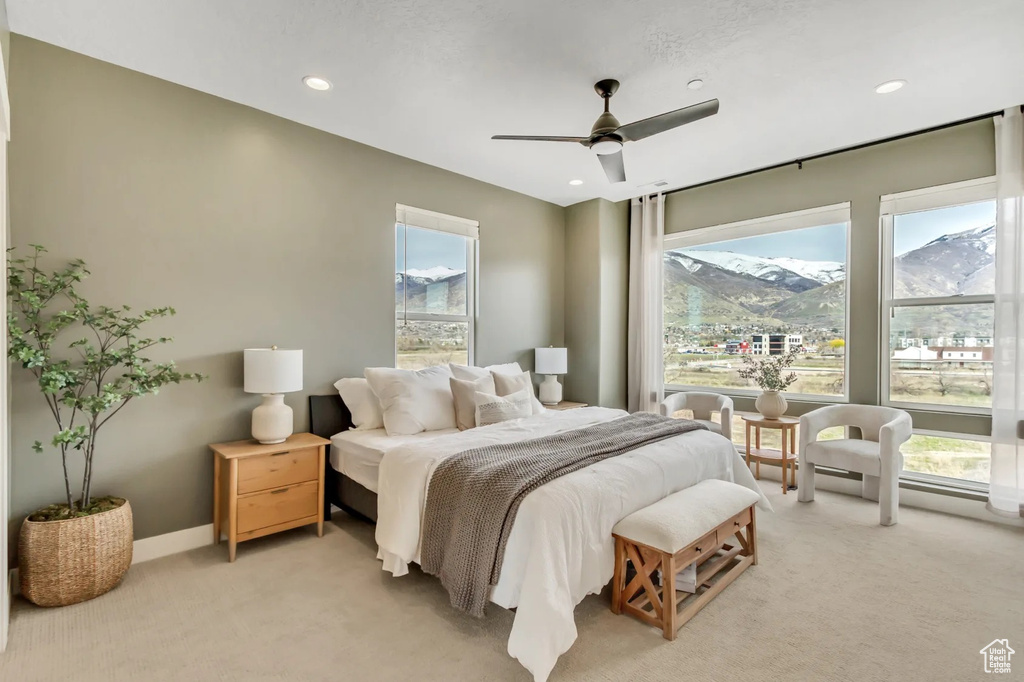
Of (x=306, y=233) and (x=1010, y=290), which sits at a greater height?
(x=306, y=233)

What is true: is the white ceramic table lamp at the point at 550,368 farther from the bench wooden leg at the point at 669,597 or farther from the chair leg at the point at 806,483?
the bench wooden leg at the point at 669,597

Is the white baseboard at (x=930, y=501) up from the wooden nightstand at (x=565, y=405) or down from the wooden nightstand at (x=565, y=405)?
down

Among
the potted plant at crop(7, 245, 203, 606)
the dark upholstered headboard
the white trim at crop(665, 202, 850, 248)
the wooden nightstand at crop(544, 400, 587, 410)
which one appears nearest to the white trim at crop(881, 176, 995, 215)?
the white trim at crop(665, 202, 850, 248)

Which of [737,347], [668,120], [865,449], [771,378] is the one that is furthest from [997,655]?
[737,347]

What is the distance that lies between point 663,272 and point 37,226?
5.05 metres

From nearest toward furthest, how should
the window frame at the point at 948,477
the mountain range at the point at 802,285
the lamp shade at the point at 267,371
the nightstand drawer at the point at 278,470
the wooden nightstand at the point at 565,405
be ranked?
the nightstand drawer at the point at 278,470 → the lamp shade at the point at 267,371 → the window frame at the point at 948,477 → the mountain range at the point at 802,285 → the wooden nightstand at the point at 565,405

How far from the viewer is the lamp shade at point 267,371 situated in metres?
2.99

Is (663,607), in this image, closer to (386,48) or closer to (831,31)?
(831,31)

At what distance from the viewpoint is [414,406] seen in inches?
134

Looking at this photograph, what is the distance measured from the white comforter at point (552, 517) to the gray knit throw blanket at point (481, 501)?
5 cm

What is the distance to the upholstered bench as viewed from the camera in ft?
6.95

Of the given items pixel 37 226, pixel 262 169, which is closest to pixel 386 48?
pixel 262 169

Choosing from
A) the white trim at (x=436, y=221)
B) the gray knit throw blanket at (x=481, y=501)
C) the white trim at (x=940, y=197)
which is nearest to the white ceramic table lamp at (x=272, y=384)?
the gray knit throw blanket at (x=481, y=501)

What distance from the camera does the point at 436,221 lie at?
173 inches
